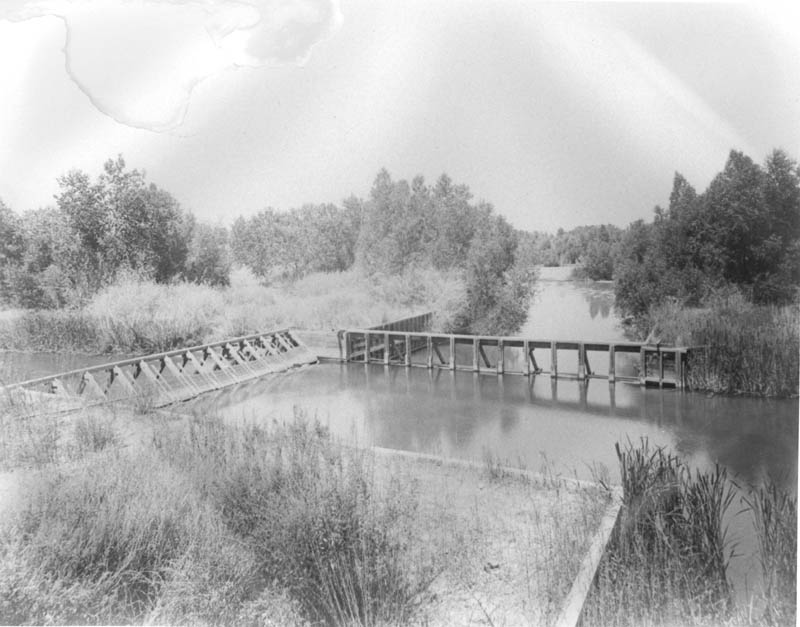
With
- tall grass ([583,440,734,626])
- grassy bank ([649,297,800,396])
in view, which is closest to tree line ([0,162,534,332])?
grassy bank ([649,297,800,396])

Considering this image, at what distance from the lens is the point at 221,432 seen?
4.31 meters

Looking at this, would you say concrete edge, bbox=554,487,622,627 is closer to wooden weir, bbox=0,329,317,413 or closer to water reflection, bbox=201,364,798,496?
water reflection, bbox=201,364,798,496

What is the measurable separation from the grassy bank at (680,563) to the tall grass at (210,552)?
0.89 metres

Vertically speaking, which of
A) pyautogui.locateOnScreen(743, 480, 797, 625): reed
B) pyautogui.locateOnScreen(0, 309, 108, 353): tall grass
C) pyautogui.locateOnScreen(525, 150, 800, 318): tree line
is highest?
pyautogui.locateOnScreen(525, 150, 800, 318): tree line

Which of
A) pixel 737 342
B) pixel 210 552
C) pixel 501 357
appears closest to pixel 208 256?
pixel 501 357

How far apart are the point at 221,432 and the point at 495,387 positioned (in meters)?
4.26

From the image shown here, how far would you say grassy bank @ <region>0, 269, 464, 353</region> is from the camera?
23.4 feet

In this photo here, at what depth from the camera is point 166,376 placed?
8.36 m

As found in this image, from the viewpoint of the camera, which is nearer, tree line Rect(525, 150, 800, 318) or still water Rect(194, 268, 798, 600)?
tree line Rect(525, 150, 800, 318)

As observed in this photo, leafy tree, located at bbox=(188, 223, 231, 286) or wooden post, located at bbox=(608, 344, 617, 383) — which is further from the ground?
leafy tree, located at bbox=(188, 223, 231, 286)

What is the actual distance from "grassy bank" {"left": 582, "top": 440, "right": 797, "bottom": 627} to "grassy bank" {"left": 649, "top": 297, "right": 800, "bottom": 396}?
1.76m

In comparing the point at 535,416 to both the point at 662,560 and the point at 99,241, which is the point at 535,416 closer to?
the point at 662,560

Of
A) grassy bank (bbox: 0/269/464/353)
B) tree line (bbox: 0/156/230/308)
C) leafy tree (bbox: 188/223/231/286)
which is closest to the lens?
tree line (bbox: 0/156/230/308)

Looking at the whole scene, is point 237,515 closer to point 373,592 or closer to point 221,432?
point 373,592
